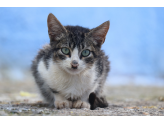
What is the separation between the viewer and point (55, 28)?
243 cm

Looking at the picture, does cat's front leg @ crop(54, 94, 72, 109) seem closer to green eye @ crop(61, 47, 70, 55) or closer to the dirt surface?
the dirt surface

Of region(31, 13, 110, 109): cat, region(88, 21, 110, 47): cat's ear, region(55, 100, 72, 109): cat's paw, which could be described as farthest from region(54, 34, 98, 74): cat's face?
region(55, 100, 72, 109): cat's paw

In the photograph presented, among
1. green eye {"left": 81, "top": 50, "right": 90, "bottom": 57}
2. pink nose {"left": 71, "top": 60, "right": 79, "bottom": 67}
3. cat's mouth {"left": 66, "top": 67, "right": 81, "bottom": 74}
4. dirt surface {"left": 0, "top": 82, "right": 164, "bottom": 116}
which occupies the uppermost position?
green eye {"left": 81, "top": 50, "right": 90, "bottom": 57}

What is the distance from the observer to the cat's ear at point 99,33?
8.11 ft

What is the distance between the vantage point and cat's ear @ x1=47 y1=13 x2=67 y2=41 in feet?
7.84

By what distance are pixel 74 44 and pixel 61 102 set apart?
71cm

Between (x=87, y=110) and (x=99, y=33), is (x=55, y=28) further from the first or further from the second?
(x=87, y=110)

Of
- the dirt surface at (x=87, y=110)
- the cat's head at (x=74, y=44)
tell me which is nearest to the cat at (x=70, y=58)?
the cat's head at (x=74, y=44)

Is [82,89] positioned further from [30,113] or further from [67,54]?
[30,113]

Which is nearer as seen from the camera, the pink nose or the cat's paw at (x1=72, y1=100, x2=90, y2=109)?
the pink nose

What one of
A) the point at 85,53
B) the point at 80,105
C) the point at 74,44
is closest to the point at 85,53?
the point at 85,53

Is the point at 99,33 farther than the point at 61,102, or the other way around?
the point at 99,33

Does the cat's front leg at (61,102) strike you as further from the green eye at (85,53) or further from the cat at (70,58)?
the green eye at (85,53)
